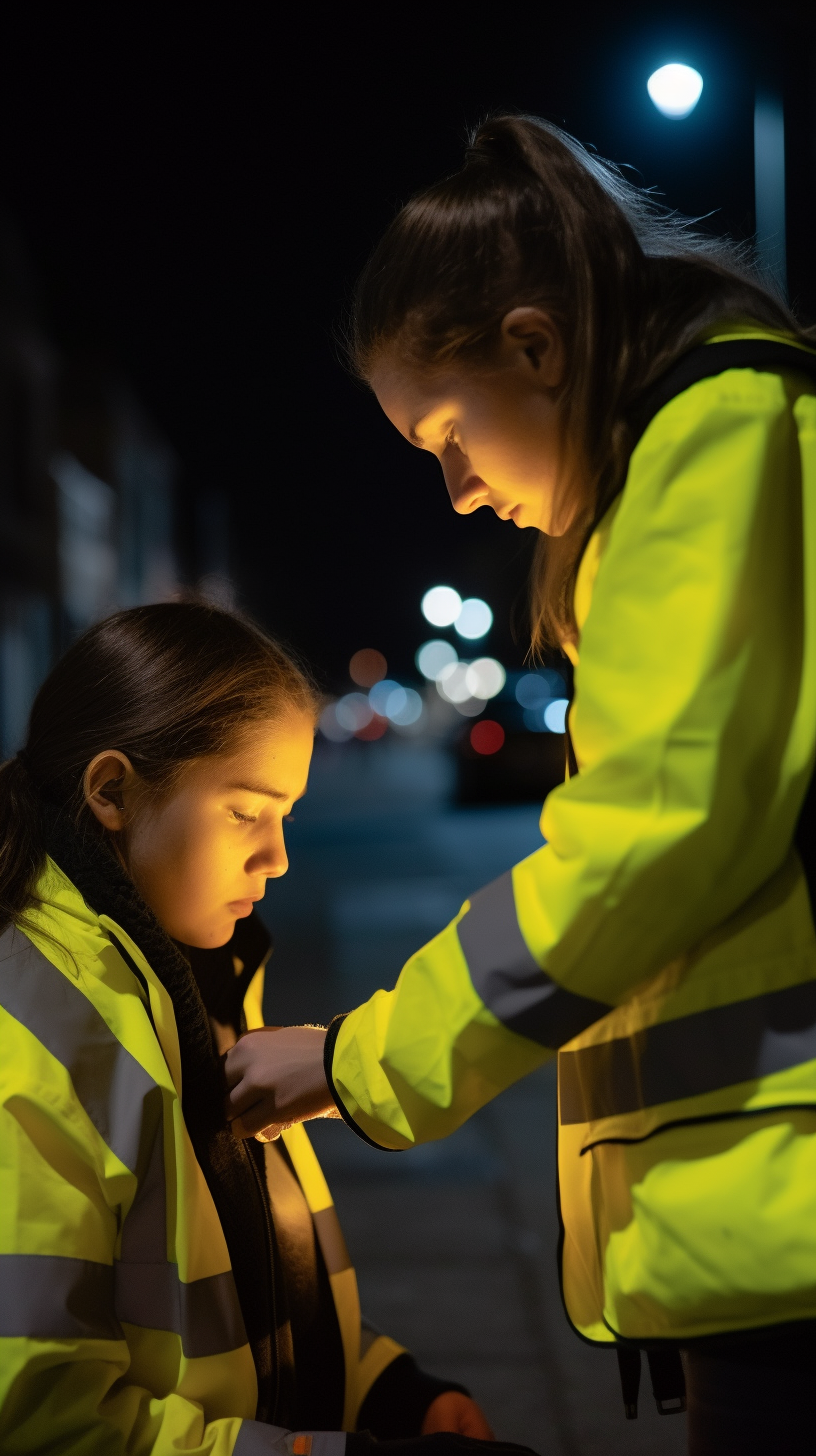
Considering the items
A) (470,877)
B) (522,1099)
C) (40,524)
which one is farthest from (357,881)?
(40,524)

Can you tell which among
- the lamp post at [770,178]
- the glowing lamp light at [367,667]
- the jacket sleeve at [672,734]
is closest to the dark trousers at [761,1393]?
the jacket sleeve at [672,734]

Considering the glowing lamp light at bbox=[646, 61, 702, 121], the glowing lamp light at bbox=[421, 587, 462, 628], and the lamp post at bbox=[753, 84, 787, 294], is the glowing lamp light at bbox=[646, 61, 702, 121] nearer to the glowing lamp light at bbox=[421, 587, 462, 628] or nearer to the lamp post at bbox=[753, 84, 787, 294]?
the lamp post at bbox=[753, 84, 787, 294]

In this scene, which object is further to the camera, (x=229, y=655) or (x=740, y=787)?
(x=229, y=655)

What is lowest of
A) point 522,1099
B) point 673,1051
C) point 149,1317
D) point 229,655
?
point 522,1099

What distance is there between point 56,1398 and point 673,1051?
0.76 meters

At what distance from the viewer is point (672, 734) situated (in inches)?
45.4

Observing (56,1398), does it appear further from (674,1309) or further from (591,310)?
Result: (591,310)

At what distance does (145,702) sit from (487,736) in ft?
50.9

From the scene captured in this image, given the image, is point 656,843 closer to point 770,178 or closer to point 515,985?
point 515,985

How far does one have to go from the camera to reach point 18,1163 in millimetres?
1394

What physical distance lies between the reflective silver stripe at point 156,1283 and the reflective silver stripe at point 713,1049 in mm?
568

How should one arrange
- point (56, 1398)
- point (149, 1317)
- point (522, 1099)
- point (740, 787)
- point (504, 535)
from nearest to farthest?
point (740, 787) < point (56, 1398) < point (149, 1317) < point (522, 1099) < point (504, 535)

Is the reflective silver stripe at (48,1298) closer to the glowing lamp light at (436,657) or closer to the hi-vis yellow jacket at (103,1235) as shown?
the hi-vis yellow jacket at (103,1235)

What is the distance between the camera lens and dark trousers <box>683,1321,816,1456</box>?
4.20 ft
